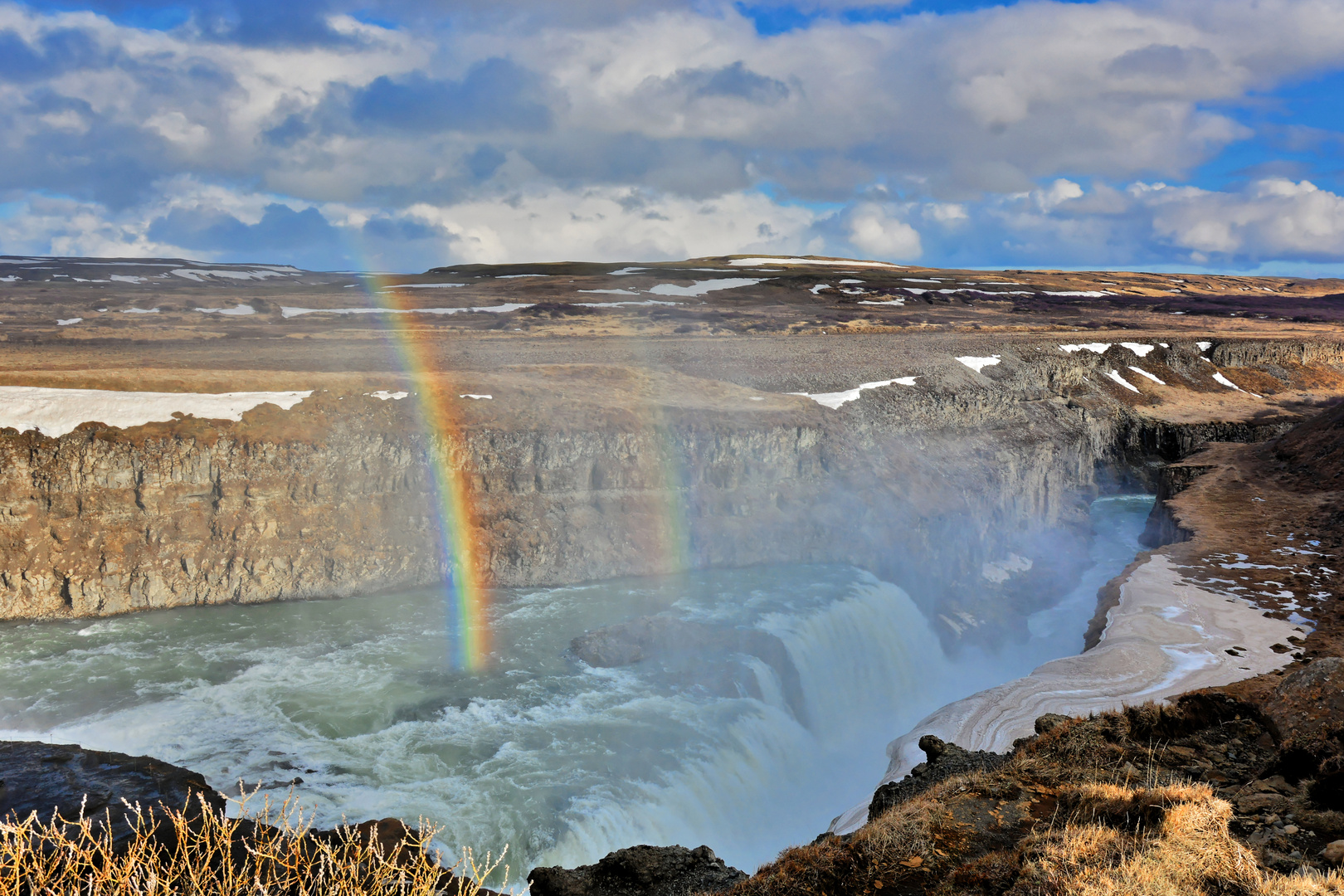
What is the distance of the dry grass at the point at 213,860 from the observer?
592cm

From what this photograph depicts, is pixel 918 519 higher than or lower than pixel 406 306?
lower

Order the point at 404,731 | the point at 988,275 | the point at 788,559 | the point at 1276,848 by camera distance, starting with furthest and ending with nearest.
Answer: the point at 988,275 < the point at 788,559 < the point at 404,731 < the point at 1276,848

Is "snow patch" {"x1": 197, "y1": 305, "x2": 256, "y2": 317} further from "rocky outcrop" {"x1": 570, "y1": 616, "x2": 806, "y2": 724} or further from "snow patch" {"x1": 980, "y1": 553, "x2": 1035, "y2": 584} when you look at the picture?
"snow patch" {"x1": 980, "y1": 553, "x2": 1035, "y2": 584}

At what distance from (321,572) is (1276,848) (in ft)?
→ 79.2

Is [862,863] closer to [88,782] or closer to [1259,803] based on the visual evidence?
[1259,803]

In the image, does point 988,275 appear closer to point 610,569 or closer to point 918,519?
point 918,519

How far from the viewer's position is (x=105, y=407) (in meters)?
25.0

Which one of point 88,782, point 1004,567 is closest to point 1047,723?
point 88,782

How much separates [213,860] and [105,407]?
63.4ft

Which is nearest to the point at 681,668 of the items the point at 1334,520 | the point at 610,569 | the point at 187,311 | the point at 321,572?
the point at 610,569

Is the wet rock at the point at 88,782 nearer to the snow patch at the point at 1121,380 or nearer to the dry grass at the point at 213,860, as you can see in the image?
the dry grass at the point at 213,860

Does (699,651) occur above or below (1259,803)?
below

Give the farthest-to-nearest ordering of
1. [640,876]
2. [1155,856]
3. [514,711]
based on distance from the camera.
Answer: [514,711], [640,876], [1155,856]

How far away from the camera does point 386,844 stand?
12016 millimetres
